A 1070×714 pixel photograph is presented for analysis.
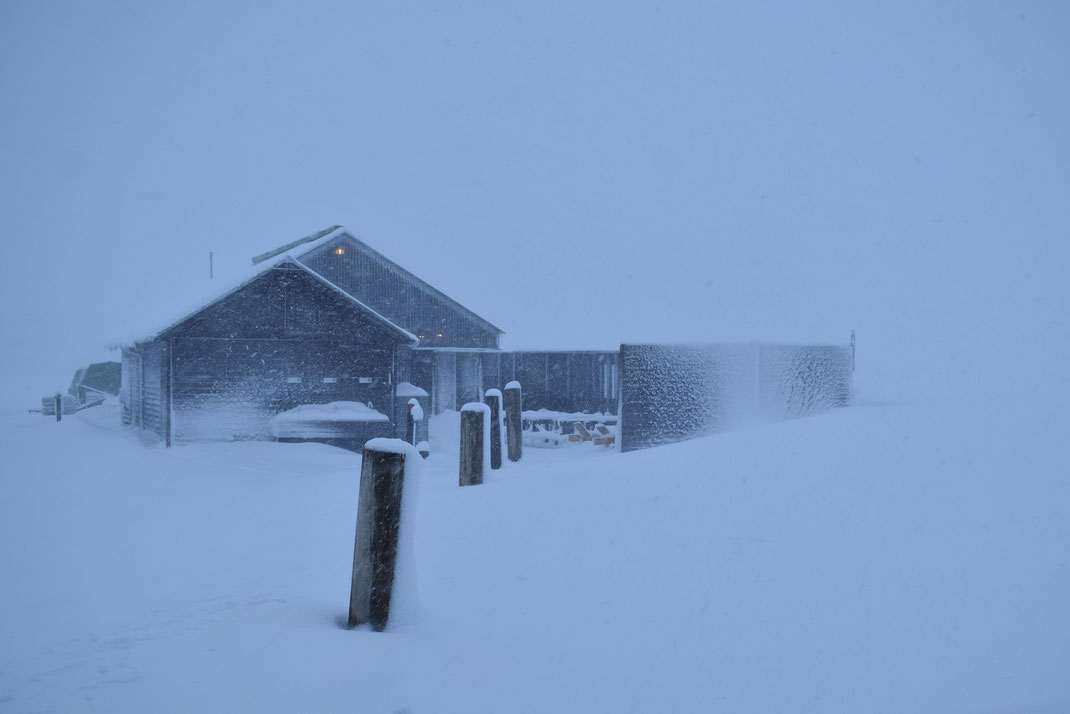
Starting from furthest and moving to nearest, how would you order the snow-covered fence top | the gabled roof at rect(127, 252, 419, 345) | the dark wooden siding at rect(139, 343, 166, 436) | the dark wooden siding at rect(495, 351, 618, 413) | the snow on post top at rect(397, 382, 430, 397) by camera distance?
the dark wooden siding at rect(495, 351, 618, 413)
the snow on post top at rect(397, 382, 430, 397)
the dark wooden siding at rect(139, 343, 166, 436)
the gabled roof at rect(127, 252, 419, 345)
the snow-covered fence top

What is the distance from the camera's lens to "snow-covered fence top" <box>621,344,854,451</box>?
10.6 metres

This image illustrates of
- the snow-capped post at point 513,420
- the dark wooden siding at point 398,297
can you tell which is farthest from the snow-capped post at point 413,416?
the dark wooden siding at point 398,297

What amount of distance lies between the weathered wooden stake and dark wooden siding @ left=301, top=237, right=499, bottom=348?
19234 mm

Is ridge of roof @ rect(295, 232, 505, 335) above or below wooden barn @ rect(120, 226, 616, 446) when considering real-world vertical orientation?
above

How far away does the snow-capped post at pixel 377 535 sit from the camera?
342 centimetres

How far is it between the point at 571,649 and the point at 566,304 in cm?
6610

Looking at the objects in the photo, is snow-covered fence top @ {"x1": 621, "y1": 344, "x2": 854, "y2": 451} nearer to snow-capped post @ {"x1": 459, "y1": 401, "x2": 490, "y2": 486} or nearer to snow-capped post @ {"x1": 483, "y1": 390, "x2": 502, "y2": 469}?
snow-capped post @ {"x1": 483, "y1": 390, "x2": 502, "y2": 469}

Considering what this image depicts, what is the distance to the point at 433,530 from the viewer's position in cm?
513

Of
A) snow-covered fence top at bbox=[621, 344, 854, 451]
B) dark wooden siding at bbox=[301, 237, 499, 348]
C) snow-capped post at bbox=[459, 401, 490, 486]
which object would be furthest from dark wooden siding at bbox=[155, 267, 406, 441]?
snow-capped post at bbox=[459, 401, 490, 486]

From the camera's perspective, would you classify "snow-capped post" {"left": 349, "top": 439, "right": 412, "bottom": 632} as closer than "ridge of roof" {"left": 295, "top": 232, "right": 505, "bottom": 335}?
Yes

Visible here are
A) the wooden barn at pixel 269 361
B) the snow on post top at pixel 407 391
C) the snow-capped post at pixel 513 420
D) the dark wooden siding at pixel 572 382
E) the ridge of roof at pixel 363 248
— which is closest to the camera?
the snow-capped post at pixel 513 420

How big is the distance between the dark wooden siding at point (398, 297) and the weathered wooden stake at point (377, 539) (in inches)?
757

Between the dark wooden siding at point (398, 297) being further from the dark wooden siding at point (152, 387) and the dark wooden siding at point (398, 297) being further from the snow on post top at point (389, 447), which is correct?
the snow on post top at point (389, 447)

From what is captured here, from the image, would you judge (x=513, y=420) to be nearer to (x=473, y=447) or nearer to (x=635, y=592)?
(x=473, y=447)
